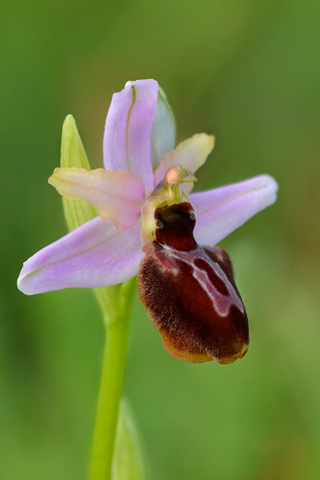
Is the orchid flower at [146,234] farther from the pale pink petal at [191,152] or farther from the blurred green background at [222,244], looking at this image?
the blurred green background at [222,244]

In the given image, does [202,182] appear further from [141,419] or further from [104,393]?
[104,393]

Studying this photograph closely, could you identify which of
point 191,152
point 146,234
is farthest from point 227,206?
point 146,234

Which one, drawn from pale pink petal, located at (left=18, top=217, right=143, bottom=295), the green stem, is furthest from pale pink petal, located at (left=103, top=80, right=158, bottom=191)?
the green stem

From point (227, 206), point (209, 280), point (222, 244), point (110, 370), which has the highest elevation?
point (222, 244)

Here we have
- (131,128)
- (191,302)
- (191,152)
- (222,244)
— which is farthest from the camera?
(222,244)

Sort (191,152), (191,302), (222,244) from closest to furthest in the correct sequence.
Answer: (191,302), (191,152), (222,244)

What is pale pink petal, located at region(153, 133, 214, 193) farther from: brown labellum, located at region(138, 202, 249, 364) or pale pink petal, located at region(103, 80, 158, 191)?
brown labellum, located at region(138, 202, 249, 364)

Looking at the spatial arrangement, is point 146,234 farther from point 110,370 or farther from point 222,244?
point 222,244

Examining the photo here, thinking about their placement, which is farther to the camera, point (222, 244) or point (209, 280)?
point (222, 244)
